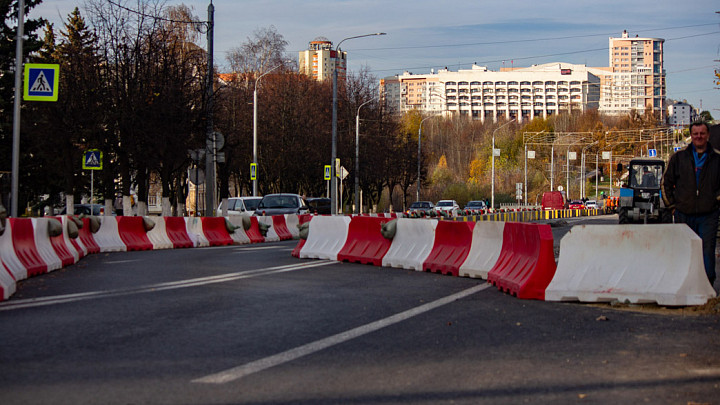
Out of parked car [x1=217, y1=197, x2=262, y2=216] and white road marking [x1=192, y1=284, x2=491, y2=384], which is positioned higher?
parked car [x1=217, y1=197, x2=262, y2=216]

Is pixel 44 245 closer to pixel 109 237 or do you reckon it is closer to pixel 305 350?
pixel 109 237

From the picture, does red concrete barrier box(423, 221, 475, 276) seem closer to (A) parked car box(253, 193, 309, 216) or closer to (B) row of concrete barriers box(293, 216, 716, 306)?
(B) row of concrete barriers box(293, 216, 716, 306)

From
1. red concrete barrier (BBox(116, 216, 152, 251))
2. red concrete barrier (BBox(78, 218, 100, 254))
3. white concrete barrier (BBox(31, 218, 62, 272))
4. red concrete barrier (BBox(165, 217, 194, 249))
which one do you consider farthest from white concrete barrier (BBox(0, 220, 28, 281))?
red concrete barrier (BBox(165, 217, 194, 249))

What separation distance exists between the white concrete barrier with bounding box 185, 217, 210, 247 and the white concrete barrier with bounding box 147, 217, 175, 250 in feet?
2.90

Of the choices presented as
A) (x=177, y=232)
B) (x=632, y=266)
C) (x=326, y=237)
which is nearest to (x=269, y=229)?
(x=177, y=232)

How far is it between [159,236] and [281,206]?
37.9 ft

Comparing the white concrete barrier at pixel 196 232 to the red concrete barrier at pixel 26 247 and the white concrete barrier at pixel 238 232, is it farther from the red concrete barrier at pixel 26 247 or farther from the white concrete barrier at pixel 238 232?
the red concrete barrier at pixel 26 247

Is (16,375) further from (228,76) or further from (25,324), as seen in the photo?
(228,76)

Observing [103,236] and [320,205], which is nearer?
[103,236]

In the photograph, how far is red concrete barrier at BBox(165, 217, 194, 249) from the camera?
22.8m

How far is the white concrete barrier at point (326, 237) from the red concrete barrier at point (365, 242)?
18 cm

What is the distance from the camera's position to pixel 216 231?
24.4 m

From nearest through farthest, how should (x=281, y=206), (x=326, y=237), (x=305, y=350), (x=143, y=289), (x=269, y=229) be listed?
(x=305, y=350) < (x=143, y=289) < (x=326, y=237) < (x=269, y=229) < (x=281, y=206)

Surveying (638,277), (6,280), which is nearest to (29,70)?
(6,280)
